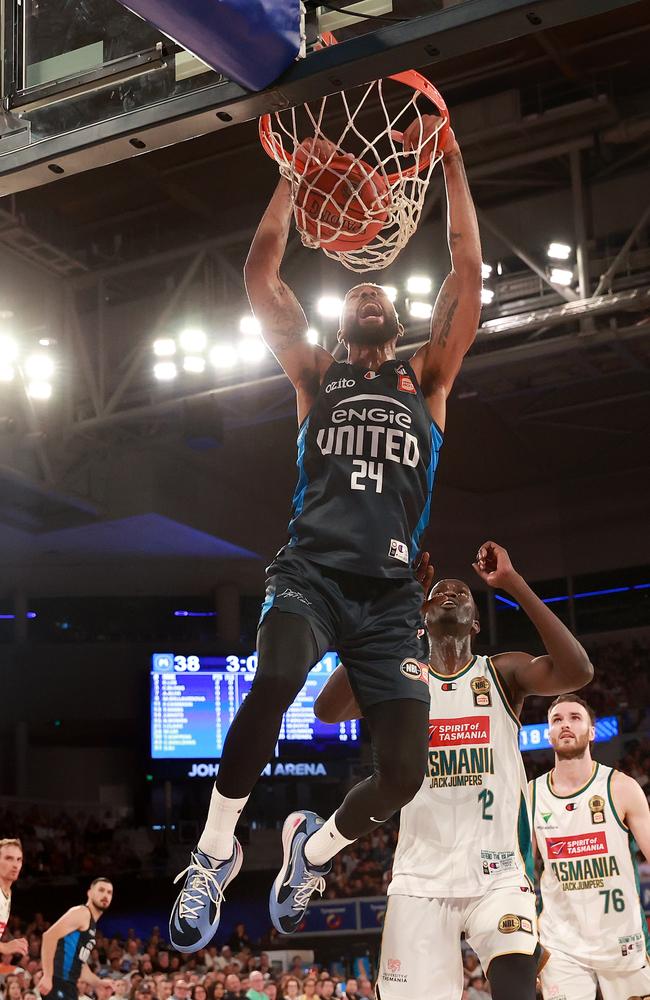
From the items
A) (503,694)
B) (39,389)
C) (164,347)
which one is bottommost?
(503,694)

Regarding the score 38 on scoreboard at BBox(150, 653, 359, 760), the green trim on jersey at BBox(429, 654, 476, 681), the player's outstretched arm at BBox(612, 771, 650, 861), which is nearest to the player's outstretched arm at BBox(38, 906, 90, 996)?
the player's outstretched arm at BBox(612, 771, 650, 861)

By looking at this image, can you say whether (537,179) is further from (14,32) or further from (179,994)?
(14,32)

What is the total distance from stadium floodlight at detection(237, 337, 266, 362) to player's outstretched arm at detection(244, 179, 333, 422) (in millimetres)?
8923

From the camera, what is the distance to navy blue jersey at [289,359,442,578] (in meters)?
4.42

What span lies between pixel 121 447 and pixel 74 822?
7679 mm

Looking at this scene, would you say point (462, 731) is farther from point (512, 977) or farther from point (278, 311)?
point (278, 311)

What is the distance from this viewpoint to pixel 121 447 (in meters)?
16.5

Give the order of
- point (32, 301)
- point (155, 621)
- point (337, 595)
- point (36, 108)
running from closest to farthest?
point (36, 108) < point (337, 595) < point (32, 301) < point (155, 621)

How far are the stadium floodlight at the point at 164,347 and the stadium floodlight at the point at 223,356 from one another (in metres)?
0.48

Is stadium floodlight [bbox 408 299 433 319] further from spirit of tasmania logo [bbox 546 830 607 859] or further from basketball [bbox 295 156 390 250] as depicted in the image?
basketball [bbox 295 156 390 250]

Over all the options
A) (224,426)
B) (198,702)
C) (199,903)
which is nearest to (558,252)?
(224,426)

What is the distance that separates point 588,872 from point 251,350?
845 centimetres

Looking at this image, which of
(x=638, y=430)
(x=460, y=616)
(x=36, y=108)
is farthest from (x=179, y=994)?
(x=638, y=430)

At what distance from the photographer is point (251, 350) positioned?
13.9 metres
